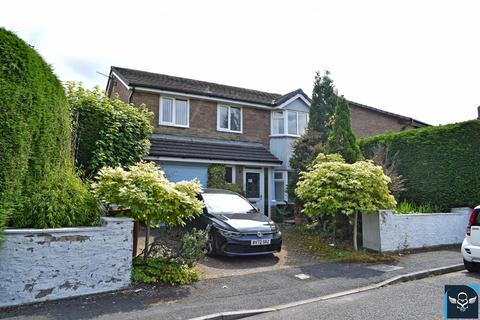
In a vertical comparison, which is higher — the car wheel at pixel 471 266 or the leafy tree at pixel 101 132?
the leafy tree at pixel 101 132

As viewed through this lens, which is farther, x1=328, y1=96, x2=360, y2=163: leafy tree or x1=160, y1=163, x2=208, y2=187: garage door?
x1=160, y1=163, x2=208, y2=187: garage door

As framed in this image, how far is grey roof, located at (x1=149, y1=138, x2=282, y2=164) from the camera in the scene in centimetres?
1309

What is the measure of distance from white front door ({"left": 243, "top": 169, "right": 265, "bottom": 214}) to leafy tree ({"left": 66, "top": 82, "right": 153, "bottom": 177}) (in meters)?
5.95

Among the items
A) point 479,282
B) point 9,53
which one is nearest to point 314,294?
point 479,282

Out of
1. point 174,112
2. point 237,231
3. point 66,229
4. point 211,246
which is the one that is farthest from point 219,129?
point 66,229

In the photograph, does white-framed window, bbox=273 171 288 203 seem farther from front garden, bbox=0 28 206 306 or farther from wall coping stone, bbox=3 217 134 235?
wall coping stone, bbox=3 217 134 235

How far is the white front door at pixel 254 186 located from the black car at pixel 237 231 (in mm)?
6331

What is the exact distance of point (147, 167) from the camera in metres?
6.69

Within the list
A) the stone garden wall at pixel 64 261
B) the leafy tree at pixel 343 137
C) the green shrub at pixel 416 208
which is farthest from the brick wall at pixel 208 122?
the stone garden wall at pixel 64 261

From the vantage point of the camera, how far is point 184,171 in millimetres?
13578

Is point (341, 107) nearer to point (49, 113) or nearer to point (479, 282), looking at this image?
point (479, 282)

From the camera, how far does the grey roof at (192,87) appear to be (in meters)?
14.7

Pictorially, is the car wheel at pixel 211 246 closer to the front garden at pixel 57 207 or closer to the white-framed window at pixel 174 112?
the front garden at pixel 57 207

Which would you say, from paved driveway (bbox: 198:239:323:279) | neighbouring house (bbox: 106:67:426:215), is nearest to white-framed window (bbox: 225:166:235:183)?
neighbouring house (bbox: 106:67:426:215)
